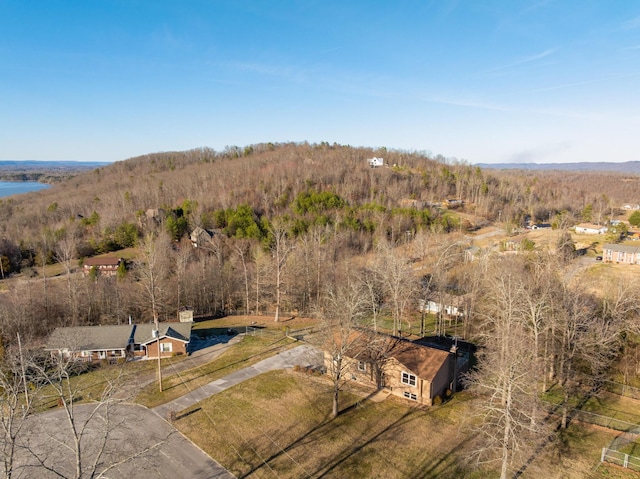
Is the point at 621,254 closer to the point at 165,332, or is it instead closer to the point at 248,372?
the point at 248,372

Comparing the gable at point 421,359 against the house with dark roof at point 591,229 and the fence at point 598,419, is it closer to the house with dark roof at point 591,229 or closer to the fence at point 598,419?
the fence at point 598,419

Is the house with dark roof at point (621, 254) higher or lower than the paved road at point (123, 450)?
higher

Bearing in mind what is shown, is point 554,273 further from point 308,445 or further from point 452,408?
point 308,445

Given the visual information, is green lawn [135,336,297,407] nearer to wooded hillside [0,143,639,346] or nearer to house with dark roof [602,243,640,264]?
wooded hillside [0,143,639,346]

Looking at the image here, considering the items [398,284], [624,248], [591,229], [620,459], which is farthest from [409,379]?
[591,229]

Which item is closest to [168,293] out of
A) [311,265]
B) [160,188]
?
[311,265]

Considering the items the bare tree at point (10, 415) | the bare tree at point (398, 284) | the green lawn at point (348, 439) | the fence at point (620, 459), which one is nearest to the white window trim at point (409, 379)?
the green lawn at point (348, 439)
